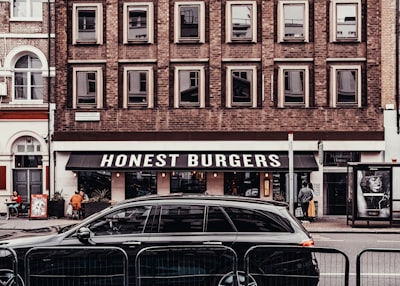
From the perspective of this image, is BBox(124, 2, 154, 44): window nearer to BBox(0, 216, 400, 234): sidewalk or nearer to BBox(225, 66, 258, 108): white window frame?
BBox(225, 66, 258, 108): white window frame

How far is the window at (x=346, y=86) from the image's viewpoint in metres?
27.9

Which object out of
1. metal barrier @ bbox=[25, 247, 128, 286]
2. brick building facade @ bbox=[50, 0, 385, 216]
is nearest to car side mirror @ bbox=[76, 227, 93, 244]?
metal barrier @ bbox=[25, 247, 128, 286]

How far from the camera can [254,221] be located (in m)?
10.1

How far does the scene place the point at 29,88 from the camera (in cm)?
2862

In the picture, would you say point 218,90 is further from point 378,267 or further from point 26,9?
point 378,267

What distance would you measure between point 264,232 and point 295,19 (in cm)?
1963

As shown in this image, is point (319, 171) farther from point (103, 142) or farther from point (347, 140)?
point (103, 142)

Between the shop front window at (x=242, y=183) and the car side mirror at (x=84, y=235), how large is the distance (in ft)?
60.5

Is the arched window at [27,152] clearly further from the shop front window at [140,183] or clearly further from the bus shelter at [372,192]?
the bus shelter at [372,192]

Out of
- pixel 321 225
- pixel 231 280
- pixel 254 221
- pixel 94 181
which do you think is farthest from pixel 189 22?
pixel 231 280

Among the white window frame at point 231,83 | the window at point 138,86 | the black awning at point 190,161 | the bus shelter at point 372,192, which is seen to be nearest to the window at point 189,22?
the white window frame at point 231,83

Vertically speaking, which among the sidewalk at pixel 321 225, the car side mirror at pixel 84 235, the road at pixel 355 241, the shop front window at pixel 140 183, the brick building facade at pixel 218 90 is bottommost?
the sidewalk at pixel 321 225

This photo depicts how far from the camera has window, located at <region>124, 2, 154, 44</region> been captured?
1113 inches

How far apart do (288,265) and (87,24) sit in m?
21.7
